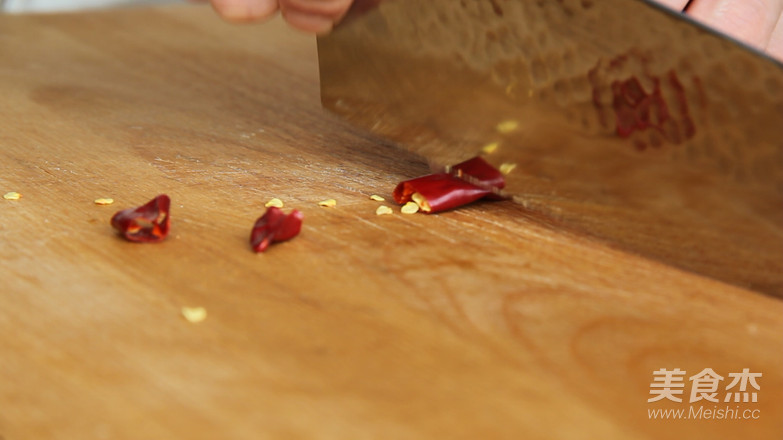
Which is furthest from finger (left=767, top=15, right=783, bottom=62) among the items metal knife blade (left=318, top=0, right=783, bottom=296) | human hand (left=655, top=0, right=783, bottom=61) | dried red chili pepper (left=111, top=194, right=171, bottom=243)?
dried red chili pepper (left=111, top=194, right=171, bottom=243)

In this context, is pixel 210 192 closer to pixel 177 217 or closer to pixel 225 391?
pixel 177 217

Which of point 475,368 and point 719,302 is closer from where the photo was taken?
point 475,368

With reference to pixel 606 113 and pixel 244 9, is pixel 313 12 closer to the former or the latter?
pixel 244 9

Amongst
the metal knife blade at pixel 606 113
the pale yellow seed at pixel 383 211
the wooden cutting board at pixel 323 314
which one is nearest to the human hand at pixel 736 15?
the metal knife blade at pixel 606 113

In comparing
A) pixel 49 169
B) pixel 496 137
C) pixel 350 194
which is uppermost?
pixel 496 137

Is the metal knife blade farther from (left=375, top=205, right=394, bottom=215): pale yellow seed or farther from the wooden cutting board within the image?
(left=375, top=205, right=394, bottom=215): pale yellow seed

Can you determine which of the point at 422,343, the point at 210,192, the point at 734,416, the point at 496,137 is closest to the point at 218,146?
the point at 210,192
